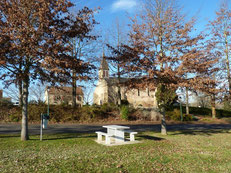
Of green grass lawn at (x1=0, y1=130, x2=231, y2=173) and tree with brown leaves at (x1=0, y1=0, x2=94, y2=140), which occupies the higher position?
tree with brown leaves at (x1=0, y1=0, x2=94, y2=140)

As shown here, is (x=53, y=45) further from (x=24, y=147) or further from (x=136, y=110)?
(x=136, y=110)

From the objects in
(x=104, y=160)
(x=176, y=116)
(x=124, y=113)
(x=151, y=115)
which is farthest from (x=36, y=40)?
(x=176, y=116)

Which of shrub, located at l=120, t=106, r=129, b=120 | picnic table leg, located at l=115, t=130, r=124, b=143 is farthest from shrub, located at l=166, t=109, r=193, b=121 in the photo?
picnic table leg, located at l=115, t=130, r=124, b=143

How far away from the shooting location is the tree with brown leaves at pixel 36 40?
8.12 metres

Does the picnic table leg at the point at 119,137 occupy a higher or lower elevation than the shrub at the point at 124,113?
lower

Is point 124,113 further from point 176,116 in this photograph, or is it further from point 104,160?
point 104,160

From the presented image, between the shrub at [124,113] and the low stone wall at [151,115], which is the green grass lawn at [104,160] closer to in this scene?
the shrub at [124,113]

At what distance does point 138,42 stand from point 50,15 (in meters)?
5.89

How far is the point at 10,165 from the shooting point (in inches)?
213

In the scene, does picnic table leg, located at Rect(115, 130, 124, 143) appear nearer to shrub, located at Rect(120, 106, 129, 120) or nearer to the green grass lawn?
the green grass lawn

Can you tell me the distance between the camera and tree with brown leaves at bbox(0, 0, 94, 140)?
8.12m

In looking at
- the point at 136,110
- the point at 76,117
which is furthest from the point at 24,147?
A: the point at 136,110

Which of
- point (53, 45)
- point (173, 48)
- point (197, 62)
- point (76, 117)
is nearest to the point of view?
point (53, 45)

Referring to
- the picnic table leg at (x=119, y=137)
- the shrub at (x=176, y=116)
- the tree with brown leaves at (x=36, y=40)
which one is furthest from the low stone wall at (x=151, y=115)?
the tree with brown leaves at (x=36, y=40)
